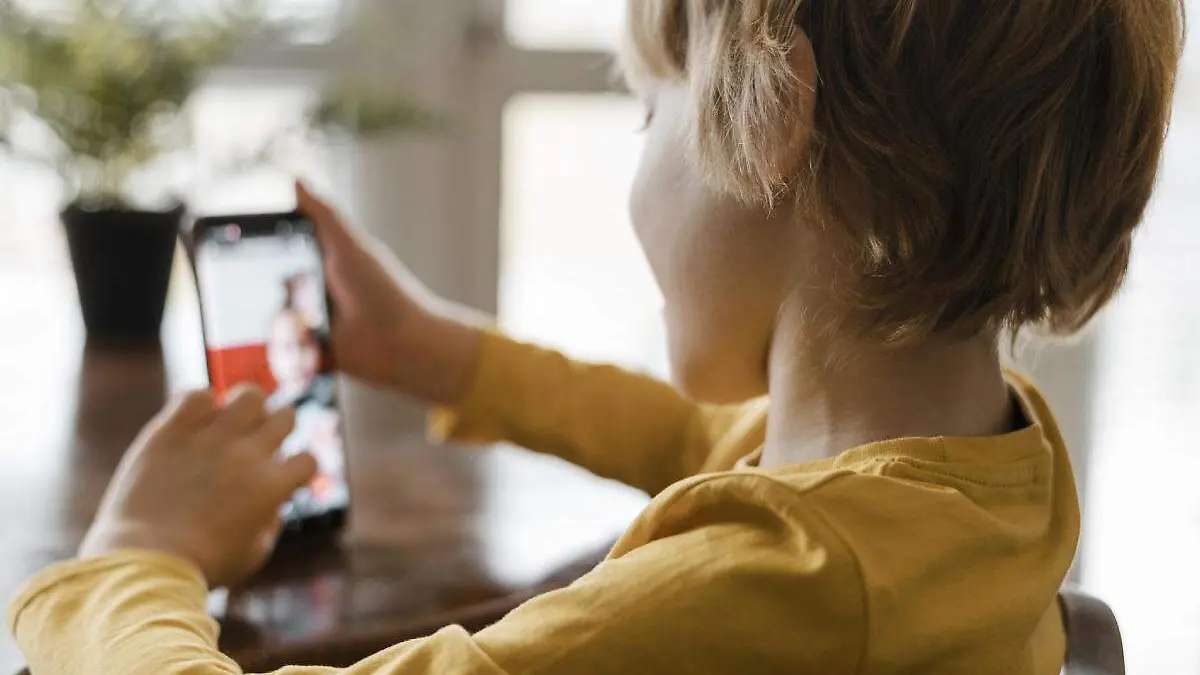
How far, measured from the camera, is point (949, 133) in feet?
1.99

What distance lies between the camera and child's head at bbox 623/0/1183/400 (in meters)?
0.60

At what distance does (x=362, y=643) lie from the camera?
27.0 inches

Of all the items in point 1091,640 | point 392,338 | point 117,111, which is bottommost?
point 1091,640

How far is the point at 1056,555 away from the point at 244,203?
1.22 meters

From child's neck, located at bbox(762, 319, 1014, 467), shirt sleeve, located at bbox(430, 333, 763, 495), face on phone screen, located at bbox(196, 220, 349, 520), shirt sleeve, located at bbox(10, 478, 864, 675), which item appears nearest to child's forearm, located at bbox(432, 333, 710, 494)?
shirt sleeve, located at bbox(430, 333, 763, 495)

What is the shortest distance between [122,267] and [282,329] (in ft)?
1.60

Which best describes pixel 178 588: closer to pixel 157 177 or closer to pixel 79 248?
pixel 79 248

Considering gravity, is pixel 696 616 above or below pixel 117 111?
below

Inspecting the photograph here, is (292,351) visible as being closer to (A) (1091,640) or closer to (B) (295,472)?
(B) (295,472)

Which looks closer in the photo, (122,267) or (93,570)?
(93,570)

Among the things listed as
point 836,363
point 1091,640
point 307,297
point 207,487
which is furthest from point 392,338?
point 1091,640

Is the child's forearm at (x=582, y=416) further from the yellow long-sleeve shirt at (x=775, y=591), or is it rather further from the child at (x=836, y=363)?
the yellow long-sleeve shirt at (x=775, y=591)

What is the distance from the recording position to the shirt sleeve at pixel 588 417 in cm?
95

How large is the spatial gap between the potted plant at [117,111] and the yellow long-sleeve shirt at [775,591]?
25.4 inches
